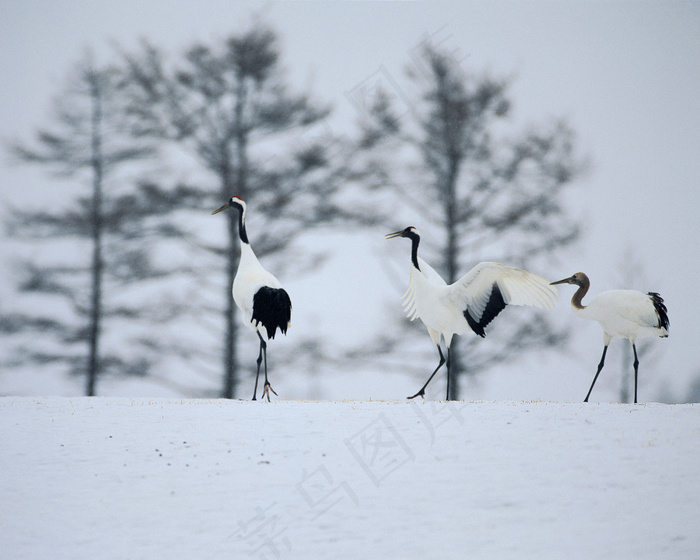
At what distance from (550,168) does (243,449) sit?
10.0m

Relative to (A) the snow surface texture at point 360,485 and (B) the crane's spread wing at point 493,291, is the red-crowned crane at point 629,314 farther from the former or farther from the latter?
(A) the snow surface texture at point 360,485

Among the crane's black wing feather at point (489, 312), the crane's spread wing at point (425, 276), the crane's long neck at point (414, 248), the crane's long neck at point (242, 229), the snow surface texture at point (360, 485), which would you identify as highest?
the crane's long neck at point (242, 229)

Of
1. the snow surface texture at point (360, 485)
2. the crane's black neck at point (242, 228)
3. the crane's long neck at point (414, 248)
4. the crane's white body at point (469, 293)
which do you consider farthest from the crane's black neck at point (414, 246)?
the crane's black neck at point (242, 228)

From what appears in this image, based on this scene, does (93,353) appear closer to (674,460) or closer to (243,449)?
(243,449)

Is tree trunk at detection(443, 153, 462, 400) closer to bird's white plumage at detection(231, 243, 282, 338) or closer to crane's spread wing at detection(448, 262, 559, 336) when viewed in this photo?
crane's spread wing at detection(448, 262, 559, 336)

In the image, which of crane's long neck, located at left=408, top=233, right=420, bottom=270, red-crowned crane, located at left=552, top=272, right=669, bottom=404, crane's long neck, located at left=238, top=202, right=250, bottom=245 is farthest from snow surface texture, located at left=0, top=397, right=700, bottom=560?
crane's long neck, located at left=238, top=202, right=250, bottom=245

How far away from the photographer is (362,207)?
1603 cm

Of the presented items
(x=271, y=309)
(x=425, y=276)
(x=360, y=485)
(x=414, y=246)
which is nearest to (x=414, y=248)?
(x=414, y=246)

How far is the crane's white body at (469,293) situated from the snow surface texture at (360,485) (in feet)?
5.60

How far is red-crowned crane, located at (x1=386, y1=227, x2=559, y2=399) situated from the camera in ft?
33.7

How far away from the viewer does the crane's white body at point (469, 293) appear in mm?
10250

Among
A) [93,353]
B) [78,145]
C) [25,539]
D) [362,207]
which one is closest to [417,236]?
[362,207]

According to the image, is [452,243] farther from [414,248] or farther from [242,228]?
[242,228]

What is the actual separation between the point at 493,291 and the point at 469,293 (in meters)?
0.34
